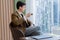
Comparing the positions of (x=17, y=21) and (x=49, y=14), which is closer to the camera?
(x=17, y=21)

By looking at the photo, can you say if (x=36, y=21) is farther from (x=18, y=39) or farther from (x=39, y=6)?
(x=18, y=39)

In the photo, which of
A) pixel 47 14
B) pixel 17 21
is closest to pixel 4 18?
pixel 47 14

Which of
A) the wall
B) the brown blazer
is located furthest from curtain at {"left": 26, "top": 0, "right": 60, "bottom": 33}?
the brown blazer

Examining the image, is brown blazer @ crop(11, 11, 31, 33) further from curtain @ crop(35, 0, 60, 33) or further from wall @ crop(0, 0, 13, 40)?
curtain @ crop(35, 0, 60, 33)

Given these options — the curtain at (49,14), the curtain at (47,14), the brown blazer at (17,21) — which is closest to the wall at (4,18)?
the curtain at (47,14)

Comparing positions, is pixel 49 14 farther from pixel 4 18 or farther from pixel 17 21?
pixel 17 21

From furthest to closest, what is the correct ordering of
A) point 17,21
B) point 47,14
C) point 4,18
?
point 47,14 → point 4,18 → point 17,21

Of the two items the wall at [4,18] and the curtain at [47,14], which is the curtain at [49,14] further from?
the wall at [4,18]

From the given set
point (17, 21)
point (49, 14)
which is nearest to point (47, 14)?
point (49, 14)

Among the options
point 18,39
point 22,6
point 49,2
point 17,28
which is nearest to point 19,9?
point 22,6

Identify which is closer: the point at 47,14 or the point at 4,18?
the point at 4,18

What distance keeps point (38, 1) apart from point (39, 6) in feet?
0.51

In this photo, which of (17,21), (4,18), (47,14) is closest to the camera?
(17,21)

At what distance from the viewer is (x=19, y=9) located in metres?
3.52
